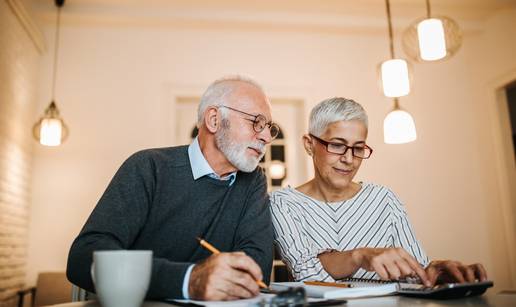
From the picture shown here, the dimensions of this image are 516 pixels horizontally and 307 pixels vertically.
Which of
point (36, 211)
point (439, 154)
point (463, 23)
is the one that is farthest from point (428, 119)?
point (36, 211)

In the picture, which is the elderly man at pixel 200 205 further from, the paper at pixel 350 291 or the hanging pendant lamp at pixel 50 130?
the hanging pendant lamp at pixel 50 130

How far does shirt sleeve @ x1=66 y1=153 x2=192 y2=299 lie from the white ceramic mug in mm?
208

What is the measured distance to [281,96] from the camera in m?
4.27

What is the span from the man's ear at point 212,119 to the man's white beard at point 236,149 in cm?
3

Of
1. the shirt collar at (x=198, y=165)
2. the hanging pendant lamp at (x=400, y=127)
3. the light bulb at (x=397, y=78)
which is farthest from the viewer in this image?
the hanging pendant lamp at (x=400, y=127)

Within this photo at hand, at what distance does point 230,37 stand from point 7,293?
2883mm

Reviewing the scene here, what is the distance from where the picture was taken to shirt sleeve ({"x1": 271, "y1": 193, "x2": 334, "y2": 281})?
1.32 meters

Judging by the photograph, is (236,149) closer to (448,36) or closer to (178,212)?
(178,212)

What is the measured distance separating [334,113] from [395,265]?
0.70m

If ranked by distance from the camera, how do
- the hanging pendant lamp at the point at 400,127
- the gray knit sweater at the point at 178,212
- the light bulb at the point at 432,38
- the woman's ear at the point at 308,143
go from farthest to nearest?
the hanging pendant lamp at the point at 400,127 < the light bulb at the point at 432,38 < the woman's ear at the point at 308,143 < the gray knit sweater at the point at 178,212

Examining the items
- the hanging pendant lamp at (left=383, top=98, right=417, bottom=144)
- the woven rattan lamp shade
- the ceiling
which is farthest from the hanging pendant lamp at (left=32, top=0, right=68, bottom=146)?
the woven rattan lamp shade

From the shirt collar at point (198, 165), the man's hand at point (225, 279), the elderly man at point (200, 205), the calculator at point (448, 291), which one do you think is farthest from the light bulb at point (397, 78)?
the man's hand at point (225, 279)

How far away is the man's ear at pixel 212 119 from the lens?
5.10 feet

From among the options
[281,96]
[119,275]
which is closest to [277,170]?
[281,96]
